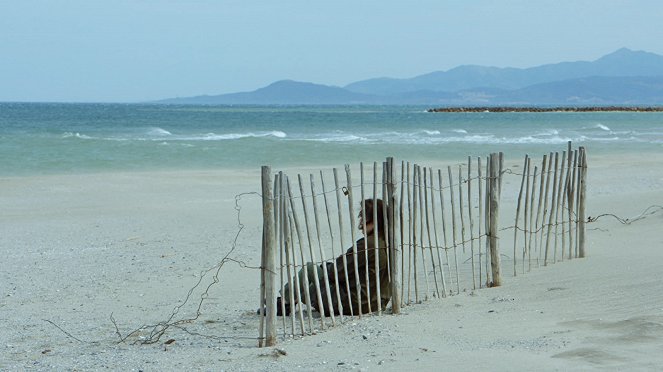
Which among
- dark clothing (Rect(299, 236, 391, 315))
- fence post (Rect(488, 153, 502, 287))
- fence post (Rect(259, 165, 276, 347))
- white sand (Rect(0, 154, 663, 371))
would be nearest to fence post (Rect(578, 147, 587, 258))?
white sand (Rect(0, 154, 663, 371))

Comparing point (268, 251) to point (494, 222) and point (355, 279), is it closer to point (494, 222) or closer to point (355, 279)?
point (355, 279)

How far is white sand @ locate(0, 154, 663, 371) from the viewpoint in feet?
17.6

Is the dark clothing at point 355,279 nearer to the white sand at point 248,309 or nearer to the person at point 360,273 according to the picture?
the person at point 360,273

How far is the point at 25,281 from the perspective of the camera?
8703 mm

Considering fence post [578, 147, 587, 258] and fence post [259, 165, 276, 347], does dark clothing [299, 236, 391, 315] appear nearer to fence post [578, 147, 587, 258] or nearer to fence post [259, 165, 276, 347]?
fence post [259, 165, 276, 347]

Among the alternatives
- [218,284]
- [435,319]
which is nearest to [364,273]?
[435,319]

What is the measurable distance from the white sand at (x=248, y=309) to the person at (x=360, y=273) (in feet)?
0.75

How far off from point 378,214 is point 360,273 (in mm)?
484

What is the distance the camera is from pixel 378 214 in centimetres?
656

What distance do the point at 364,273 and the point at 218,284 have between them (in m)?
2.40

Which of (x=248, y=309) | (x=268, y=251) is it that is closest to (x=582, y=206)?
(x=248, y=309)

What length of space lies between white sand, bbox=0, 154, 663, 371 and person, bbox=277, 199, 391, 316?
229 mm

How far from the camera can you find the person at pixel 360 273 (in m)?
6.37

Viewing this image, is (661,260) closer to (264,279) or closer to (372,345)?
(372,345)
